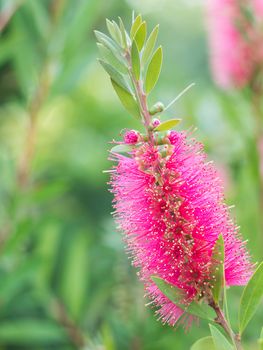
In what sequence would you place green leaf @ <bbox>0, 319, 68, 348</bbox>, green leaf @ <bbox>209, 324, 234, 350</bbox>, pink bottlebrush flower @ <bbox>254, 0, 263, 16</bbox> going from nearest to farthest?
green leaf @ <bbox>209, 324, 234, 350</bbox>, green leaf @ <bbox>0, 319, 68, 348</bbox>, pink bottlebrush flower @ <bbox>254, 0, 263, 16</bbox>

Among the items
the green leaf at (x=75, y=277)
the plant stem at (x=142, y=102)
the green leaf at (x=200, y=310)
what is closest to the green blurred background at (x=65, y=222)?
the green leaf at (x=75, y=277)

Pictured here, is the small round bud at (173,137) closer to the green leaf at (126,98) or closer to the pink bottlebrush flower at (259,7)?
the green leaf at (126,98)

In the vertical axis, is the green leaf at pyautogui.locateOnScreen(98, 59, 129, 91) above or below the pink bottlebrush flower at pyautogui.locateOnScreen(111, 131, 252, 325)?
above

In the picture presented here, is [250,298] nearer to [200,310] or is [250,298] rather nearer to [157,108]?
[200,310]

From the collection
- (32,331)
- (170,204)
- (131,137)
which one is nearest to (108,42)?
(131,137)

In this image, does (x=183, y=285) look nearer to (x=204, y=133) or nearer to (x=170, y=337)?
(x=170, y=337)

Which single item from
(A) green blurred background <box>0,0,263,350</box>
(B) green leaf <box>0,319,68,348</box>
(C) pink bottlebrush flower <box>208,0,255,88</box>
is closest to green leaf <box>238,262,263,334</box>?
(A) green blurred background <box>0,0,263,350</box>

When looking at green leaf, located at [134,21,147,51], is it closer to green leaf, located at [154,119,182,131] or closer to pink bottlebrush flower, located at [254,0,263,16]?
green leaf, located at [154,119,182,131]

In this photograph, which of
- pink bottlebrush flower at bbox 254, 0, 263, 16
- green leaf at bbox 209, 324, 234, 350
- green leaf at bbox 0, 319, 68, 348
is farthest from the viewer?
pink bottlebrush flower at bbox 254, 0, 263, 16
